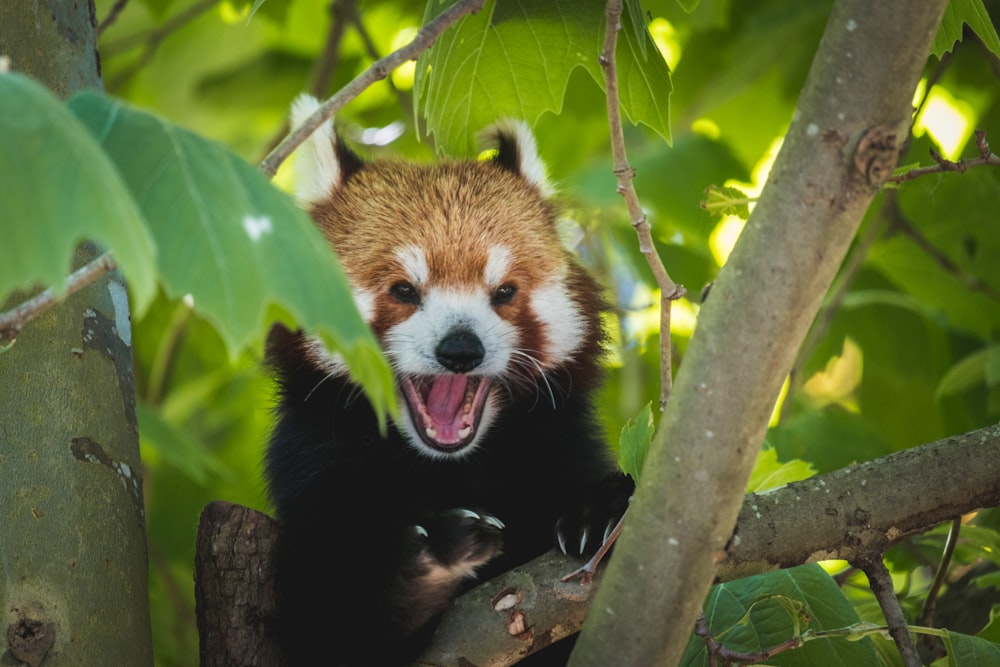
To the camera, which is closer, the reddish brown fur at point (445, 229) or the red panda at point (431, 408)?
the red panda at point (431, 408)

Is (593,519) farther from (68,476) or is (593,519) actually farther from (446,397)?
(68,476)

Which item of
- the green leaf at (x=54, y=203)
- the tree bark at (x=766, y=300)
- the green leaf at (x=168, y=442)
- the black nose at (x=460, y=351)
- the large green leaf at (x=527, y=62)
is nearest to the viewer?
the green leaf at (x=54, y=203)

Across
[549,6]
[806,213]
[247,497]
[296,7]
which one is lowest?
[247,497]

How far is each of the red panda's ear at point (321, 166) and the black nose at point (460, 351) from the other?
0.69m

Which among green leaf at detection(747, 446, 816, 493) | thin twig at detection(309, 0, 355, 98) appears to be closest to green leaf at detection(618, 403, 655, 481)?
green leaf at detection(747, 446, 816, 493)

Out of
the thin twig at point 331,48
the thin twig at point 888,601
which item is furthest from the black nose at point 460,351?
the thin twig at point 331,48

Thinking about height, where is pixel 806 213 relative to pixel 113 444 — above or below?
above

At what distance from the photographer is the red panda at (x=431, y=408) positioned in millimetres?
2578

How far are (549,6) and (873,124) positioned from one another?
1292 mm

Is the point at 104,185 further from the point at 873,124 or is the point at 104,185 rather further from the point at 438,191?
the point at 438,191

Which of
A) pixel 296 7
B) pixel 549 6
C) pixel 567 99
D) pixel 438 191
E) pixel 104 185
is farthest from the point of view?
pixel 296 7

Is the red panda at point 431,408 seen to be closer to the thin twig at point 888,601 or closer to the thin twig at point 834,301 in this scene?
the thin twig at point 888,601

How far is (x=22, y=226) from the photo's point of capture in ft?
4.16

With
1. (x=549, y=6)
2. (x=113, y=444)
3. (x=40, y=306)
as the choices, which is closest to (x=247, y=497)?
(x=113, y=444)
